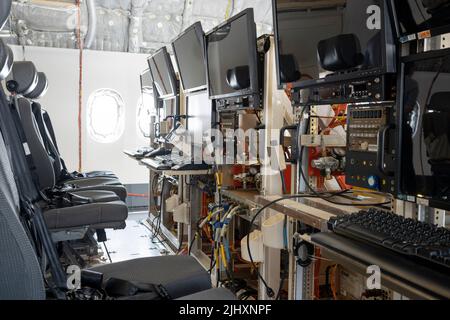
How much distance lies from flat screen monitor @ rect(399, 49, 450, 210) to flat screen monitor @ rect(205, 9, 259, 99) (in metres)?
1.18

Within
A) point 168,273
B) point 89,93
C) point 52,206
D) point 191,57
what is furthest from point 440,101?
point 89,93

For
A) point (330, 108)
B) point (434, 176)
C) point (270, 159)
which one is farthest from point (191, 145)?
point (434, 176)

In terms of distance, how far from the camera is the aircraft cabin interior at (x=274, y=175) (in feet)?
3.99

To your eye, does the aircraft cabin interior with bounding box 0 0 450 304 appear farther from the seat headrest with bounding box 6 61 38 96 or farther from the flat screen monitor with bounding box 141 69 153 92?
the flat screen monitor with bounding box 141 69 153 92

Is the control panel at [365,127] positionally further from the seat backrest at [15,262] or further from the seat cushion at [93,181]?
the seat cushion at [93,181]

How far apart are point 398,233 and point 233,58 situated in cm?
187

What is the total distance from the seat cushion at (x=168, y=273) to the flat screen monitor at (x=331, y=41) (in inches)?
39.2

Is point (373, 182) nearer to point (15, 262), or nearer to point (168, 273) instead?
point (168, 273)

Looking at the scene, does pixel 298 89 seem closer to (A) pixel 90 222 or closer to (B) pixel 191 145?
(A) pixel 90 222

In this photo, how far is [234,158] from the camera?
3.04m

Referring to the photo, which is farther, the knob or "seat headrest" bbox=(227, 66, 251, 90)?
"seat headrest" bbox=(227, 66, 251, 90)

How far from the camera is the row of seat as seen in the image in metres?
1.00

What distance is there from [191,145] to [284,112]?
1.49m

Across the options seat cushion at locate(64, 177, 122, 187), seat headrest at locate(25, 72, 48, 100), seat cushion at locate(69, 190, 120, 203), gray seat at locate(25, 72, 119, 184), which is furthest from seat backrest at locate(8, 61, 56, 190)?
seat cushion at locate(64, 177, 122, 187)
